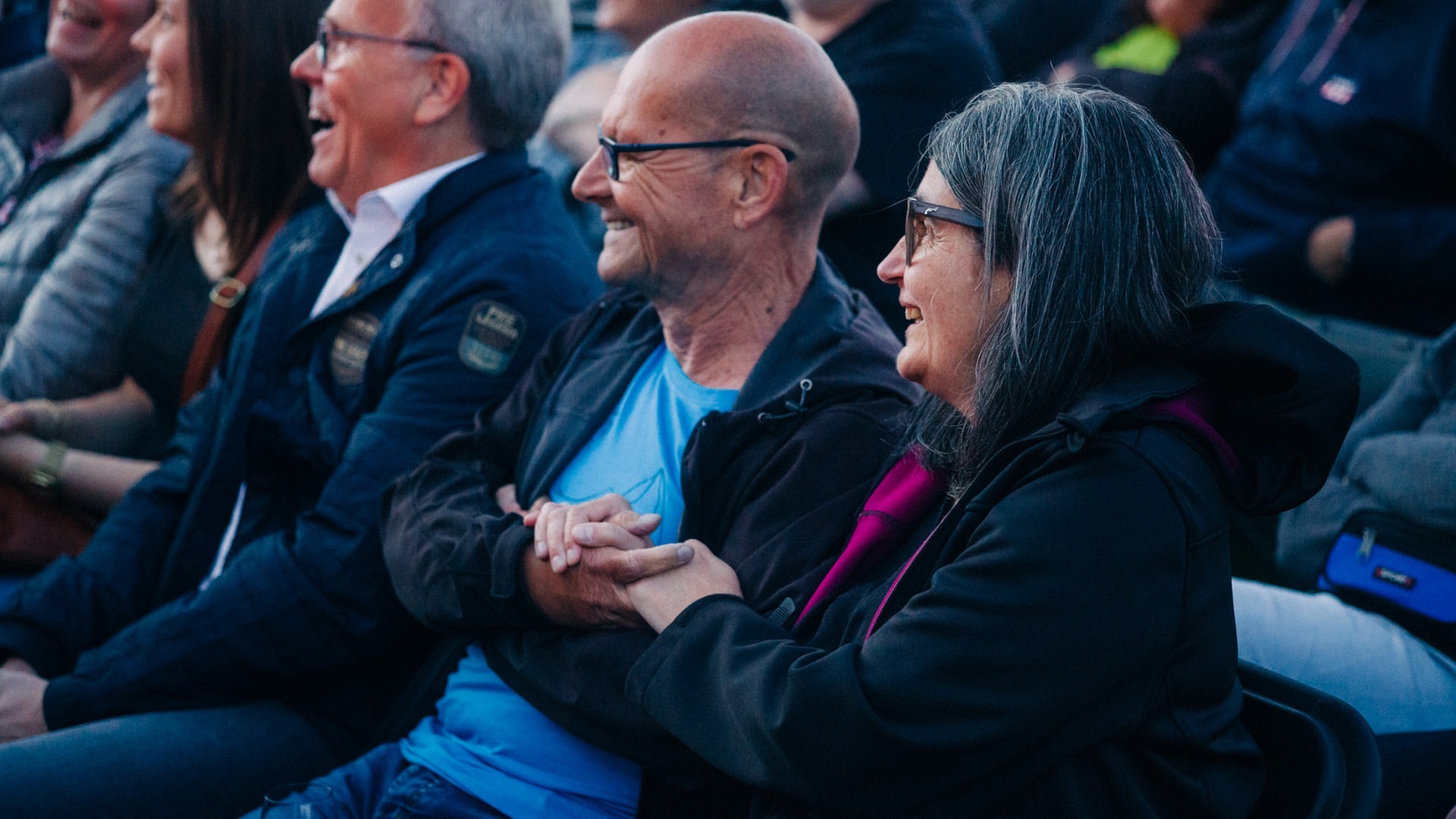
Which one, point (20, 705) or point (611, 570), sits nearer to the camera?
point (611, 570)

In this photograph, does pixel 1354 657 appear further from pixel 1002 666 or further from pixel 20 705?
pixel 20 705

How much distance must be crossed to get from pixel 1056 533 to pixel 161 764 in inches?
61.0

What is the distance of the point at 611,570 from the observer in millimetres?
1693

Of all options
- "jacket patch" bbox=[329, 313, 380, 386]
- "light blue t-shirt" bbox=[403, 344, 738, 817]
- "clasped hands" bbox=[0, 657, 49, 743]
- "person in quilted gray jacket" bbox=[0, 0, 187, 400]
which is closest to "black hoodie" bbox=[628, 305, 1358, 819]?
"light blue t-shirt" bbox=[403, 344, 738, 817]

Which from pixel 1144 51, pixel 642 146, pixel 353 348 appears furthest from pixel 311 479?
pixel 1144 51

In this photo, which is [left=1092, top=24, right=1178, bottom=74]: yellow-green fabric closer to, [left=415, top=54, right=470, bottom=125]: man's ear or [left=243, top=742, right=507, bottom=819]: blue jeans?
[left=415, top=54, right=470, bottom=125]: man's ear

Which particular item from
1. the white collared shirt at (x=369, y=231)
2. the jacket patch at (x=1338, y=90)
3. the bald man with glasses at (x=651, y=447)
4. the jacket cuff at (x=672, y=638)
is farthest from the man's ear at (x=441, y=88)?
the jacket patch at (x=1338, y=90)

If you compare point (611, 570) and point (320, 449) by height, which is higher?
point (611, 570)

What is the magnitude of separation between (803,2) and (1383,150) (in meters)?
1.61

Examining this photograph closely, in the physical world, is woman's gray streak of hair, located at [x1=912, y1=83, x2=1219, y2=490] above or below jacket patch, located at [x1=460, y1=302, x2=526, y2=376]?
above

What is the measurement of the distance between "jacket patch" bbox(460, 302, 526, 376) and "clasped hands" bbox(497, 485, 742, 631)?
1.67 ft

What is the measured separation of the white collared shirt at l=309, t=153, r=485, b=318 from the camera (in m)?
2.56

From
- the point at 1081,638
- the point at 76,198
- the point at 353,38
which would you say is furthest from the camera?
the point at 76,198

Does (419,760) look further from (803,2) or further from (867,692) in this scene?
(803,2)
